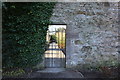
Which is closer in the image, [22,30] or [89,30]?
[22,30]

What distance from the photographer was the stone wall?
466cm

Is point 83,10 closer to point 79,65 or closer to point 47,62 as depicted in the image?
point 79,65

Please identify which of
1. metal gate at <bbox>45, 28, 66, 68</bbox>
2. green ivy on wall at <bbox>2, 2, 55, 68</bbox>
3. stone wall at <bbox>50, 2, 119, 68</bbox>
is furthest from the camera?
metal gate at <bbox>45, 28, 66, 68</bbox>

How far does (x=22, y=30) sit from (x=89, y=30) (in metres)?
2.24

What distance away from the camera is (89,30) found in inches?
185

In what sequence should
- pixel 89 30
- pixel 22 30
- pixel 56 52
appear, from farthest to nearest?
pixel 56 52, pixel 89 30, pixel 22 30

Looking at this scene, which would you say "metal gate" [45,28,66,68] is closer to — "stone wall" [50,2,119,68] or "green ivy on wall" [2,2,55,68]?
"stone wall" [50,2,119,68]

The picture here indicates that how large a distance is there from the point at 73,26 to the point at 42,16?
1100 millimetres

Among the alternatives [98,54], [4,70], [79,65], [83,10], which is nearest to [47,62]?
[79,65]

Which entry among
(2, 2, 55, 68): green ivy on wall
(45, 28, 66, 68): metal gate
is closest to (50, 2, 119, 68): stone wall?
(45, 28, 66, 68): metal gate

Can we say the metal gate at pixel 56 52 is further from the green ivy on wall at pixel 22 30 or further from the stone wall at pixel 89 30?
the green ivy on wall at pixel 22 30

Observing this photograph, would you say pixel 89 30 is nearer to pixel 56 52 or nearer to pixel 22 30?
pixel 56 52

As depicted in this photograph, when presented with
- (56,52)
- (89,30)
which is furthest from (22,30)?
(89,30)

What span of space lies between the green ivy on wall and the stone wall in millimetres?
523
